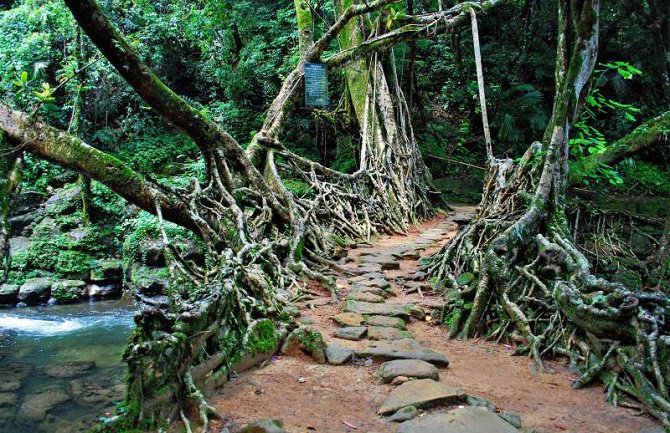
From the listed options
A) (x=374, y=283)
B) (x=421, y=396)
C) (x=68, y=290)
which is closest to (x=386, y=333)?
(x=421, y=396)

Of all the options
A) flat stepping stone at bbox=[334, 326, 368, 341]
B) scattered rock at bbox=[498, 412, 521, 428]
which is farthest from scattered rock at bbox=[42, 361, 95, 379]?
scattered rock at bbox=[498, 412, 521, 428]

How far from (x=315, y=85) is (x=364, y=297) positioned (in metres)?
4.65

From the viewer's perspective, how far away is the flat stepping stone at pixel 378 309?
16.5ft

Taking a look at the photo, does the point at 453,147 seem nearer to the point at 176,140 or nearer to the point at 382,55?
the point at 382,55

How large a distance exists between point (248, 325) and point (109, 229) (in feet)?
28.3

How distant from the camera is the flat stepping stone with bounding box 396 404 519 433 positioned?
2.74 meters

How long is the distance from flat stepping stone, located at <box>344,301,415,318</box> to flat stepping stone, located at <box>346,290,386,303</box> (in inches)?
4.1

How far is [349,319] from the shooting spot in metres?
4.76

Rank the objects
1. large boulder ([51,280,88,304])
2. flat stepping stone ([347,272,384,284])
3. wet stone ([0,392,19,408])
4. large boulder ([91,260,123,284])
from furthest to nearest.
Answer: large boulder ([91,260,123,284]), large boulder ([51,280,88,304]), flat stepping stone ([347,272,384,284]), wet stone ([0,392,19,408])

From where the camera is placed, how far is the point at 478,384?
3547 millimetres

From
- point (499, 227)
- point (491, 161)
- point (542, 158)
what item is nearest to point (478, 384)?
point (499, 227)

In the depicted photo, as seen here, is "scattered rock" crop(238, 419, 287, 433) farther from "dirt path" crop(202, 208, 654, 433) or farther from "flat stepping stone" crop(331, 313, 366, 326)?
"flat stepping stone" crop(331, 313, 366, 326)

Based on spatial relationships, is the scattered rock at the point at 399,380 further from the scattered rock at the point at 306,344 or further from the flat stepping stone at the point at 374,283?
the flat stepping stone at the point at 374,283

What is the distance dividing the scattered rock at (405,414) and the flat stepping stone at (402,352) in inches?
34.2
